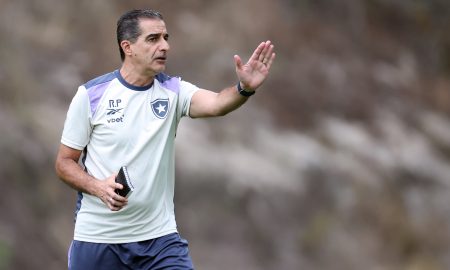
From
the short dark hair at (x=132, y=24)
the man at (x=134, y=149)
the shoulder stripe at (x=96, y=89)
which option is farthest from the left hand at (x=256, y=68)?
the shoulder stripe at (x=96, y=89)

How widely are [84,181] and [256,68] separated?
1.22 m

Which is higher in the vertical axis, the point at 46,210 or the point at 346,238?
the point at 346,238

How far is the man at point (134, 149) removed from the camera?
22.5 feet

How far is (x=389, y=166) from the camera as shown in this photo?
682 inches

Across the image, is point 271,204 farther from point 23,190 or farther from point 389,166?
point 23,190

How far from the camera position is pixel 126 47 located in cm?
712

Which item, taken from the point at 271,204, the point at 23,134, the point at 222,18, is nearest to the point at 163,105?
the point at 23,134

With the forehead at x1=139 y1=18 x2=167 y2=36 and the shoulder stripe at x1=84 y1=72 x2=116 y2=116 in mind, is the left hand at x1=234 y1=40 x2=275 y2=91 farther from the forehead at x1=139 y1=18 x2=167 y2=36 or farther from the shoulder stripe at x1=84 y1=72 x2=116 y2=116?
the shoulder stripe at x1=84 y1=72 x2=116 y2=116

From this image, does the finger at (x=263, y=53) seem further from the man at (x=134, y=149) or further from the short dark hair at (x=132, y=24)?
the short dark hair at (x=132, y=24)

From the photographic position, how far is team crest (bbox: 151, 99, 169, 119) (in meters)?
6.96

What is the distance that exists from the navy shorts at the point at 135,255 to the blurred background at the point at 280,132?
632 cm

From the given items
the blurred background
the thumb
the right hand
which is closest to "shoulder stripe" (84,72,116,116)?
the right hand

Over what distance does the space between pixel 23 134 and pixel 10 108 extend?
17.5 inches

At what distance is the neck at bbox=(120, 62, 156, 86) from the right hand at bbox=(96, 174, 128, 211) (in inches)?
28.0
